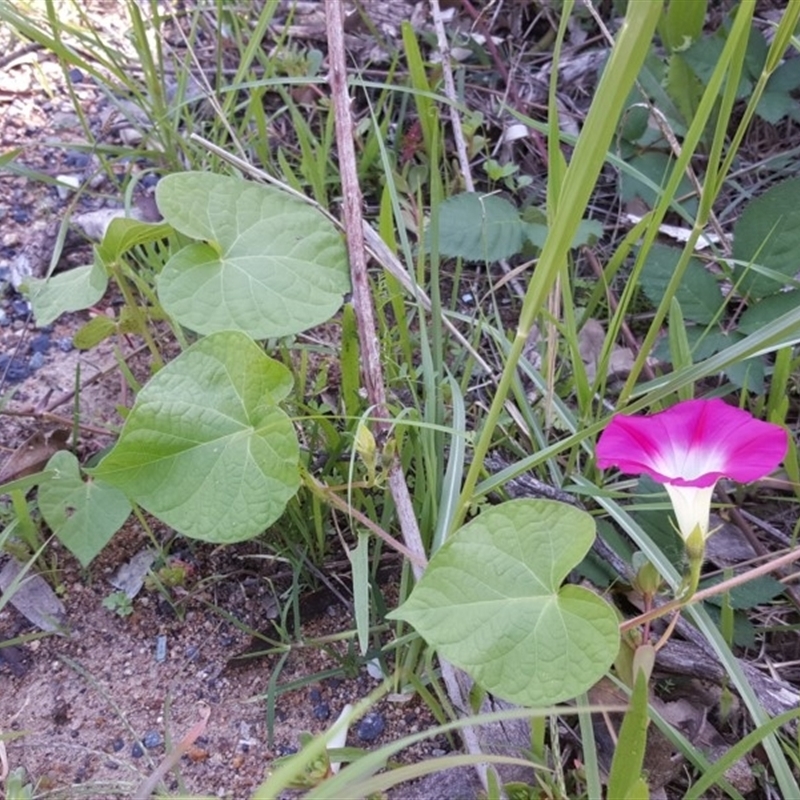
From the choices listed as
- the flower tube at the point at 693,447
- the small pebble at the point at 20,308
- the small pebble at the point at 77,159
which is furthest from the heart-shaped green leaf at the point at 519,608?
the small pebble at the point at 77,159

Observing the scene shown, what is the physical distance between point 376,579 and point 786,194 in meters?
0.84

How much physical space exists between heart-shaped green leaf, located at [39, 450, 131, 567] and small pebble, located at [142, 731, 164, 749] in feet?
0.77

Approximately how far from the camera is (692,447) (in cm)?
97

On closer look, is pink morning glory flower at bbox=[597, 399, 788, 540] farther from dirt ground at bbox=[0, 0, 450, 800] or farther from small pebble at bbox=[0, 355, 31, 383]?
small pebble at bbox=[0, 355, 31, 383]

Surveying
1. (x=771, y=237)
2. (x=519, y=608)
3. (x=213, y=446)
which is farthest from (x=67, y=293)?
(x=771, y=237)

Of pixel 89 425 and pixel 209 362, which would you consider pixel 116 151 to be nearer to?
pixel 89 425

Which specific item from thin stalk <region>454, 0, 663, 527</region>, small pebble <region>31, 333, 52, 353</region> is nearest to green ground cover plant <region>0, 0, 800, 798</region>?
thin stalk <region>454, 0, 663, 527</region>

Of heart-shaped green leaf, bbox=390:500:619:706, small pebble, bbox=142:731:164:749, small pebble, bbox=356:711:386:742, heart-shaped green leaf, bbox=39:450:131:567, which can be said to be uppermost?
heart-shaped green leaf, bbox=390:500:619:706

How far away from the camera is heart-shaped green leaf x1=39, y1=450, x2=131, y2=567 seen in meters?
1.10

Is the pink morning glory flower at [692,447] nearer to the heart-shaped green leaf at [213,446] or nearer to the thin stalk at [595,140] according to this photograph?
the thin stalk at [595,140]

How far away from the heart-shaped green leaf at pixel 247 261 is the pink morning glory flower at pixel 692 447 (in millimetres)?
405

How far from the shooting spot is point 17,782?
2.98 feet

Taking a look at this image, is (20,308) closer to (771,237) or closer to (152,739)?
(152,739)

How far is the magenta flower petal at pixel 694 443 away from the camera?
913 mm
